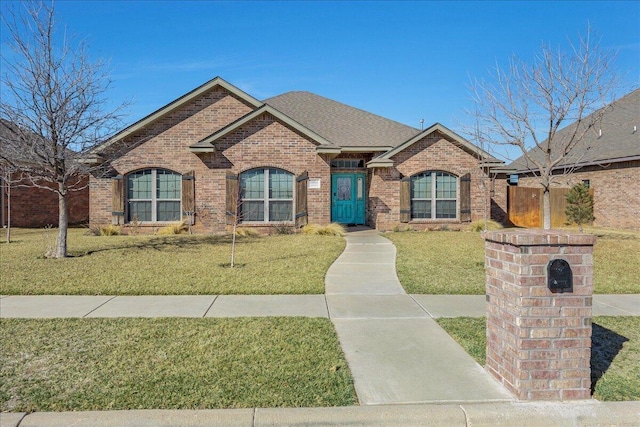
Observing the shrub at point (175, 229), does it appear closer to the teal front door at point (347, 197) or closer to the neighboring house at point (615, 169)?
the teal front door at point (347, 197)

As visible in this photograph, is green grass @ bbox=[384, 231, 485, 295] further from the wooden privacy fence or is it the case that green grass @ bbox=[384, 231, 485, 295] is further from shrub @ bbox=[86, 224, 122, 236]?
shrub @ bbox=[86, 224, 122, 236]

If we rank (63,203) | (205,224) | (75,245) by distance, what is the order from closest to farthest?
(63,203)
(75,245)
(205,224)

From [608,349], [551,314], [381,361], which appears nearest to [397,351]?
[381,361]

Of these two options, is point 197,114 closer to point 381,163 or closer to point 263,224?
point 263,224

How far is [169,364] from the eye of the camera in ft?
13.5

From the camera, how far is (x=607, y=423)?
3.24 m

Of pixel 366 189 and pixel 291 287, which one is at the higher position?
pixel 366 189

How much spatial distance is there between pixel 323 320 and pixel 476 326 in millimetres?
2007

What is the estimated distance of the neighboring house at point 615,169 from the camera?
18328 millimetres

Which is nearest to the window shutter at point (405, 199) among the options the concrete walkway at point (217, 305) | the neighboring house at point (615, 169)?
the neighboring house at point (615, 169)

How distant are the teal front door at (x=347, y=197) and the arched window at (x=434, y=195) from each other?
Result: 2510 millimetres

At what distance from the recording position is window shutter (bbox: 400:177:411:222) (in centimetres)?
1711

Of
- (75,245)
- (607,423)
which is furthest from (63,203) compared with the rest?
(607,423)

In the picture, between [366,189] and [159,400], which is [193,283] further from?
[366,189]
